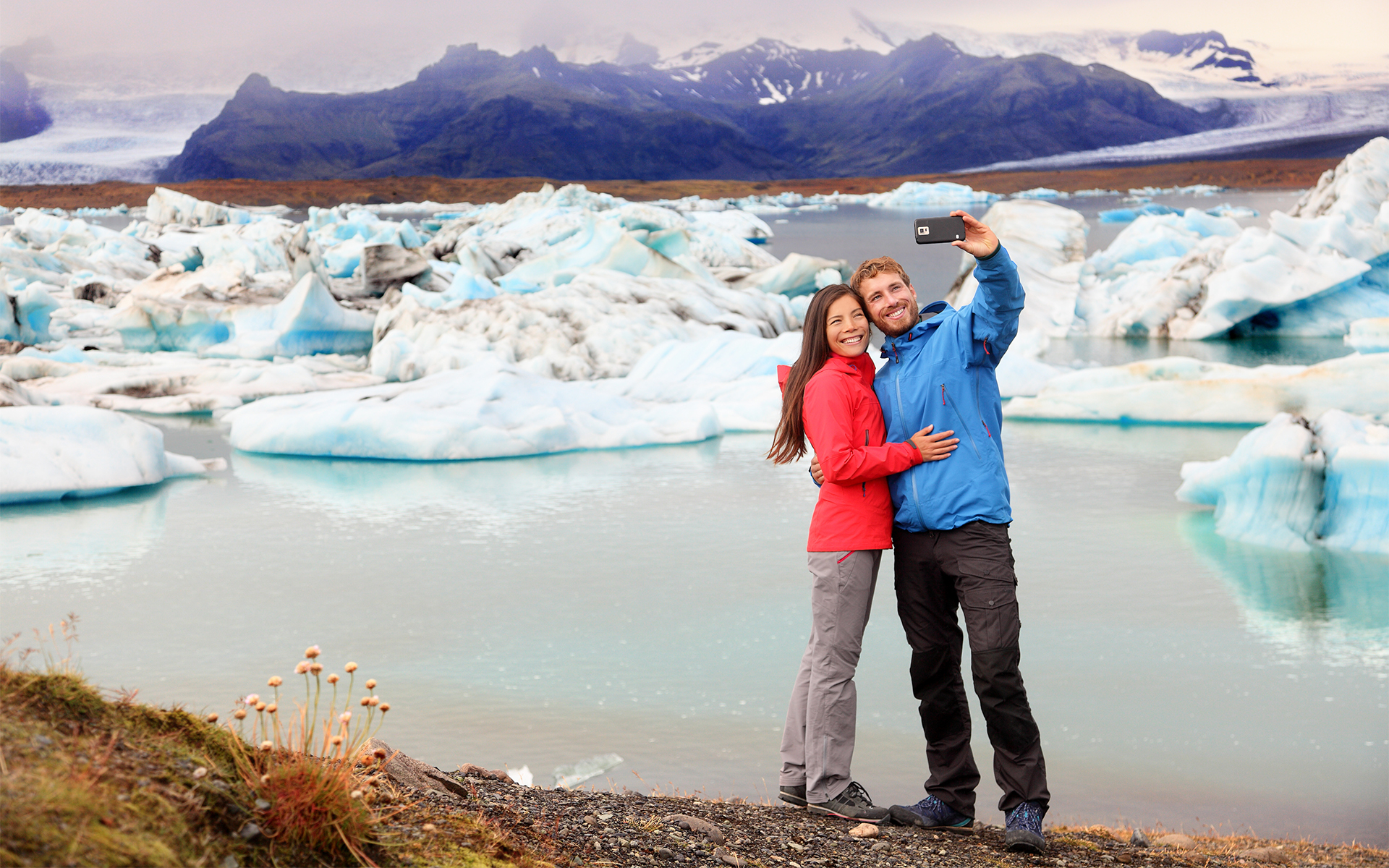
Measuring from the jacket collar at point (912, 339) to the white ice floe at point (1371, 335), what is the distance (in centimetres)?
1209

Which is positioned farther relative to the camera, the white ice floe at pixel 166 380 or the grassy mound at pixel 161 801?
the white ice floe at pixel 166 380

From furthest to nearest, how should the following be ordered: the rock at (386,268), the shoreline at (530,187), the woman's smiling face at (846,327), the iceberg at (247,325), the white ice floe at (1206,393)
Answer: the shoreline at (530,187) → the rock at (386,268) → the iceberg at (247,325) → the white ice floe at (1206,393) → the woman's smiling face at (846,327)

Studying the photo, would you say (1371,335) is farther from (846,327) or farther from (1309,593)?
(846,327)

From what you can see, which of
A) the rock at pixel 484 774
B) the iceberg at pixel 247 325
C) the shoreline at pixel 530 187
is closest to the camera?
the rock at pixel 484 774

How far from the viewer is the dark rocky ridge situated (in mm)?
124188

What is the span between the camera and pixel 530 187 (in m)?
70.1

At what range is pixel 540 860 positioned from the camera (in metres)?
2.07

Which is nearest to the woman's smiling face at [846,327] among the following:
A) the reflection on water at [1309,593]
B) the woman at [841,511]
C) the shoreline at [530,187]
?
the woman at [841,511]

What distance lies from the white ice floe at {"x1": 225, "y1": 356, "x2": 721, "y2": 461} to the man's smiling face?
21.9 ft

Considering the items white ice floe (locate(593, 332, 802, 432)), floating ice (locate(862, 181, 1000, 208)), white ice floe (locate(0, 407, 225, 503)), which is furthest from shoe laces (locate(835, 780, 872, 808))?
floating ice (locate(862, 181, 1000, 208))

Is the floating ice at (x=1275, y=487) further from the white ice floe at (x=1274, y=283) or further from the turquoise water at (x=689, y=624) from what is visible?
the white ice floe at (x=1274, y=283)

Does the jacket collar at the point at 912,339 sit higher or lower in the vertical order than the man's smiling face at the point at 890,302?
lower

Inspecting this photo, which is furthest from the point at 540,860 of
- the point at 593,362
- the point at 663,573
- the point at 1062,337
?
the point at 1062,337

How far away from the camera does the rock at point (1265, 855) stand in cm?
283
